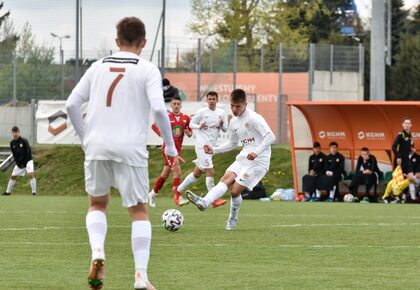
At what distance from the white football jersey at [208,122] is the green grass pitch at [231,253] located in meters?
4.38

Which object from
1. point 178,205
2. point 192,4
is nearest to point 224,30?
point 192,4

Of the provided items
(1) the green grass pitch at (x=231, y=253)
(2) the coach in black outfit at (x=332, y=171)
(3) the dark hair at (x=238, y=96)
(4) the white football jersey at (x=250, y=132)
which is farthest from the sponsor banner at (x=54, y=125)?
(3) the dark hair at (x=238, y=96)

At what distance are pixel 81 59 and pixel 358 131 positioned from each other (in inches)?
408

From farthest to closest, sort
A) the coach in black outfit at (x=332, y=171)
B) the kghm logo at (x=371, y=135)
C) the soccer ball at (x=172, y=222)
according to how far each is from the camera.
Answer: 1. the kghm logo at (x=371, y=135)
2. the coach in black outfit at (x=332, y=171)
3. the soccer ball at (x=172, y=222)

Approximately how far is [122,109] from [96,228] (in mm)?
894

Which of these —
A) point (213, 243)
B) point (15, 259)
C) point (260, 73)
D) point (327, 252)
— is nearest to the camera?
point (15, 259)

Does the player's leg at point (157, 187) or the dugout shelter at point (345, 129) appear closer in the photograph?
the player's leg at point (157, 187)

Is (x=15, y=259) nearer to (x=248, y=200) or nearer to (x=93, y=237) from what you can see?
(x=93, y=237)

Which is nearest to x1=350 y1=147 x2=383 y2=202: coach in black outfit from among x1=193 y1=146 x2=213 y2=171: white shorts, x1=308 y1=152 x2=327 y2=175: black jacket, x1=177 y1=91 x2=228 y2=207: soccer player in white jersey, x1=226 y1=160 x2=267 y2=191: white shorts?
x1=308 y1=152 x2=327 y2=175: black jacket

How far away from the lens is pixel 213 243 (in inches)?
491

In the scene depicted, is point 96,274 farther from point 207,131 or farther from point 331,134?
point 331,134

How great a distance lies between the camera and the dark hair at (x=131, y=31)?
8.18m

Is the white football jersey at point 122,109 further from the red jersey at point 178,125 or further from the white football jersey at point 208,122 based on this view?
the white football jersey at point 208,122

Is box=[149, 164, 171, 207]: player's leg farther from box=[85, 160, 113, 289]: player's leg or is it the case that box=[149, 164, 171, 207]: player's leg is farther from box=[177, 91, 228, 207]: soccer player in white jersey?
box=[85, 160, 113, 289]: player's leg
